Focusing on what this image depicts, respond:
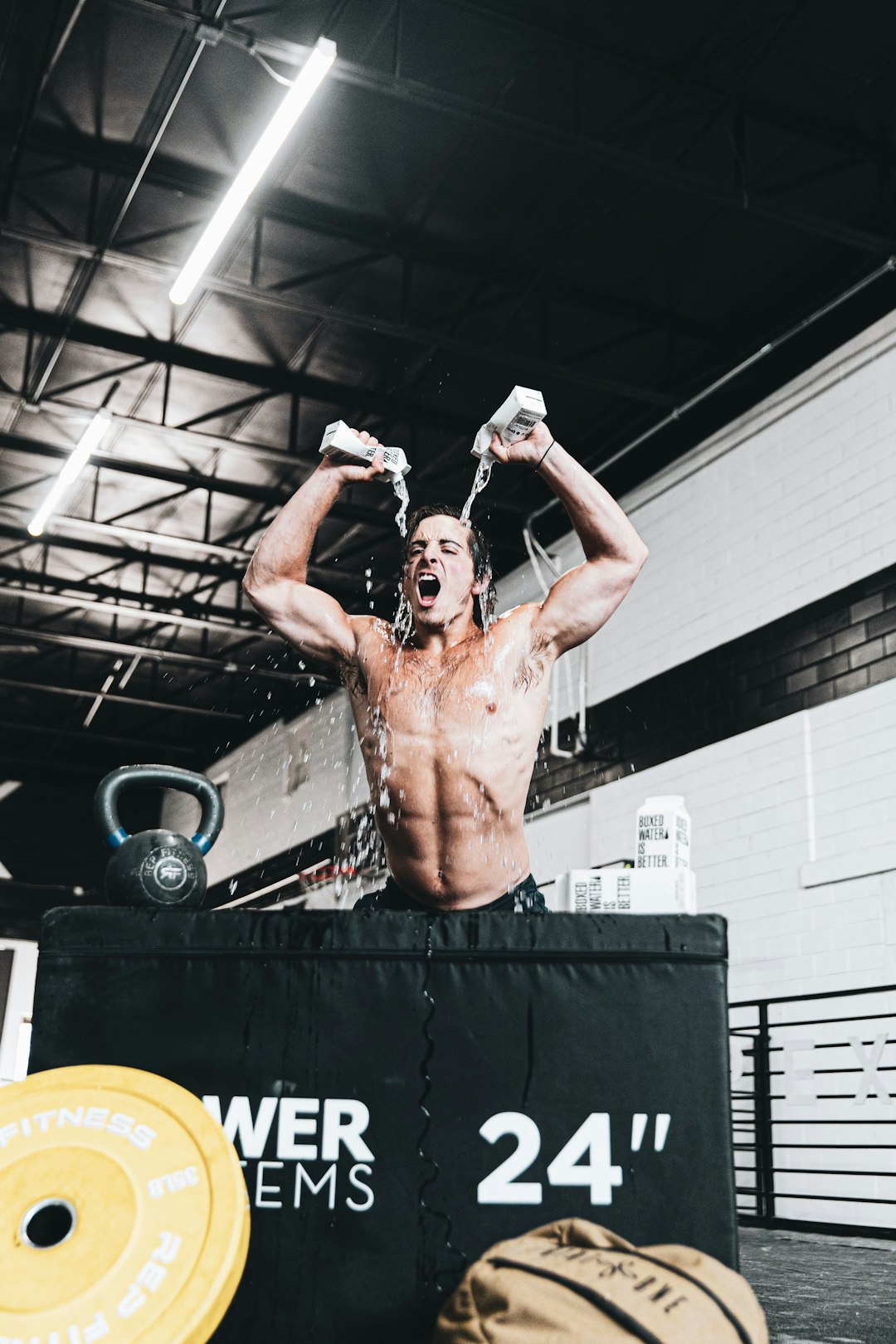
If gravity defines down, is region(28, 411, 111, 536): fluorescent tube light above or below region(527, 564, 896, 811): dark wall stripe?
above

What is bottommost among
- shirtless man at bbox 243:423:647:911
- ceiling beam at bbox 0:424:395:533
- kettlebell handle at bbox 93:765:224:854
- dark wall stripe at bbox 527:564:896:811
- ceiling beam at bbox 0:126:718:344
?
kettlebell handle at bbox 93:765:224:854

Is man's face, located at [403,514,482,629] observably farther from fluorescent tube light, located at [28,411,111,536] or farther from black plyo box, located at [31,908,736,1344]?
fluorescent tube light, located at [28,411,111,536]

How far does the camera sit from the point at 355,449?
2.61 m

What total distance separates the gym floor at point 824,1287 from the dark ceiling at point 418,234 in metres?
4.63

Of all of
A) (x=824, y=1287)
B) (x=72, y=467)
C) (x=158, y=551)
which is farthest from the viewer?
(x=158, y=551)

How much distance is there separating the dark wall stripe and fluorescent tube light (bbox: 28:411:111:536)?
383cm

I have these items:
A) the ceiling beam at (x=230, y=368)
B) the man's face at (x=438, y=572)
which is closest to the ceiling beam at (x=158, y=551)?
the ceiling beam at (x=230, y=368)

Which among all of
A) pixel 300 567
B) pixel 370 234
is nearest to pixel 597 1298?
pixel 300 567

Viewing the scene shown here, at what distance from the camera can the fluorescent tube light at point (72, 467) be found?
26.0ft

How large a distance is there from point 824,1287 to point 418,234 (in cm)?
586

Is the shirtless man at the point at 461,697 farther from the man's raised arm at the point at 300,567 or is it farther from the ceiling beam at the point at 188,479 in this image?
the ceiling beam at the point at 188,479

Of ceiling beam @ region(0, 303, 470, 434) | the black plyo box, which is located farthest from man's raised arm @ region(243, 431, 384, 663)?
ceiling beam @ region(0, 303, 470, 434)

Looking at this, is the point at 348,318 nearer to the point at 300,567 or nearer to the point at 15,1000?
the point at 300,567

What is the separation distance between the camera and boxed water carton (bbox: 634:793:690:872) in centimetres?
268
